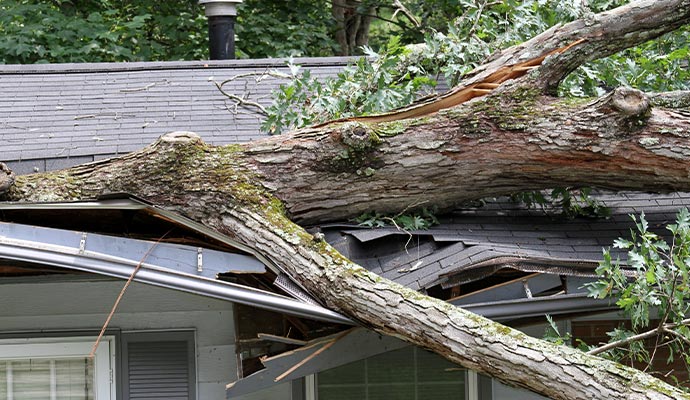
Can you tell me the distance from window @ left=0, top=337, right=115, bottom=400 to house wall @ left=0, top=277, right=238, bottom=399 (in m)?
0.10

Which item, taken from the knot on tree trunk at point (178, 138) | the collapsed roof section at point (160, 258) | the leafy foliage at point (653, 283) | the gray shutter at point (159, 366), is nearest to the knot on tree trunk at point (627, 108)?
the leafy foliage at point (653, 283)

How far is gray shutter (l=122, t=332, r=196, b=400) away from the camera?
610cm

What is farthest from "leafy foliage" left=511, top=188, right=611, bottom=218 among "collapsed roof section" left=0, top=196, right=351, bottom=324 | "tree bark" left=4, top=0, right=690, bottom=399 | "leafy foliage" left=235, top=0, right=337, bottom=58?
"leafy foliage" left=235, top=0, right=337, bottom=58

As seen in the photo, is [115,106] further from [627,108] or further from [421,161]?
[627,108]

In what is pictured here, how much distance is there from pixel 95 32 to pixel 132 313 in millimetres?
7499

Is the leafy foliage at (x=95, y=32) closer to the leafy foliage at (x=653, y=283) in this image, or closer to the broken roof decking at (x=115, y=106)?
the broken roof decking at (x=115, y=106)

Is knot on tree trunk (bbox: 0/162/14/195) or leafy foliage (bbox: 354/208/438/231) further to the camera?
leafy foliage (bbox: 354/208/438/231)

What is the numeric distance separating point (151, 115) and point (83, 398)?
2.02 meters

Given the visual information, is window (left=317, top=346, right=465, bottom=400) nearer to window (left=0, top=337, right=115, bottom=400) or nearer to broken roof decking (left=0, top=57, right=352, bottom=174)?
window (left=0, top=337, right=115, bottom=400)

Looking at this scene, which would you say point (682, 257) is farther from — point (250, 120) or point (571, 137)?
point (250, 120)

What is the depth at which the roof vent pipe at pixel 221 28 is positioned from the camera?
967 centimetres

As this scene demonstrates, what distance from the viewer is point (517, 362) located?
4641 millimetres

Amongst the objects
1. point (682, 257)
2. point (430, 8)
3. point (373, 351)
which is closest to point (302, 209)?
point (373, 351)

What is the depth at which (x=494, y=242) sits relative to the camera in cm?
543
